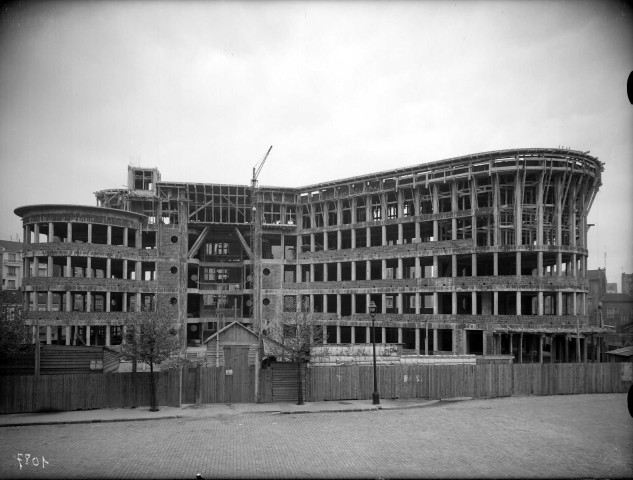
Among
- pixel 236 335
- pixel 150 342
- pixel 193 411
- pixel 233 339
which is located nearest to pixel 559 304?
pixel 236 335

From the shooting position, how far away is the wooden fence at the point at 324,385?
887 inches

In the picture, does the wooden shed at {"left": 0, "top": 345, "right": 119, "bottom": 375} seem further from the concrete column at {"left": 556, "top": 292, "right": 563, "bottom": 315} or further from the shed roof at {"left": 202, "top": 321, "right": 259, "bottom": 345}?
the concrete column at {"left": 556, "top": 292, "right": 563, "bottom": 315}

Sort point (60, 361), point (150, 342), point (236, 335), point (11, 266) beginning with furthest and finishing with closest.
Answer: point (11, 266) → point (236, 335) → point (60, 361) → point (150, 342)

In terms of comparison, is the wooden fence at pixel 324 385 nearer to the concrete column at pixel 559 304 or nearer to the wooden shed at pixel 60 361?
the wooden shed at pixel 60 361

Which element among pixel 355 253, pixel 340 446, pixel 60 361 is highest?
pixel 355 253

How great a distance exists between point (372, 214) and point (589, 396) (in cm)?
3009

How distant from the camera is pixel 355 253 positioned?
176ft

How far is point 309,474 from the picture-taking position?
45.5 feet

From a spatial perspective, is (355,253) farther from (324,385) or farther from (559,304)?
(324,385)

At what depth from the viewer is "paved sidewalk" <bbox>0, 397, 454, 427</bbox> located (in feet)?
67.9

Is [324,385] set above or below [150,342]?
below

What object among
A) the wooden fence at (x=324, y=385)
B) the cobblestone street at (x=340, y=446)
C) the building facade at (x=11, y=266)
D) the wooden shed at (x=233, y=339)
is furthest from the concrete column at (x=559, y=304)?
the building facade at (x=11, y=266)

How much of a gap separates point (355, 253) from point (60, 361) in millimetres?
33513

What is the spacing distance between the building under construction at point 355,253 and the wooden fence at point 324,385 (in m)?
11.5
